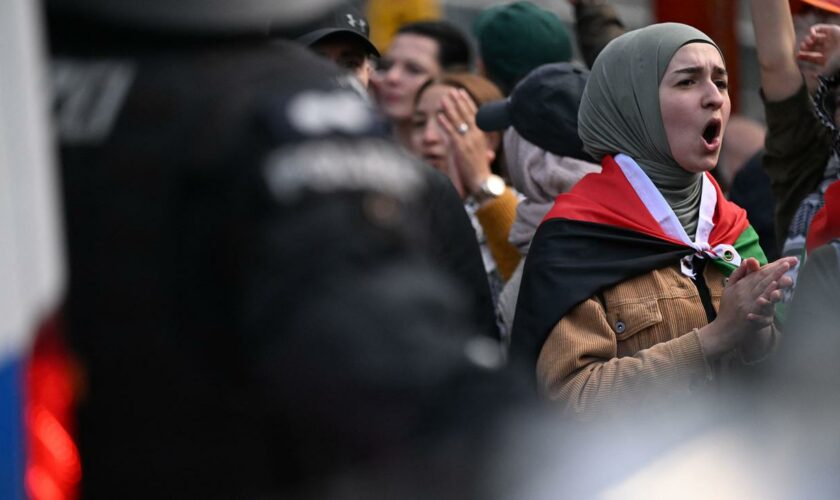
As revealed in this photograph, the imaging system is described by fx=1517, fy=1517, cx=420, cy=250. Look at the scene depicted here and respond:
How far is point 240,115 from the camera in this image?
1.83m

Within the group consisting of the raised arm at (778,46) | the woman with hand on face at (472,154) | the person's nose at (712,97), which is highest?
the person's nose at (712,97)

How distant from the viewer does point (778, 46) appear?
183 inches

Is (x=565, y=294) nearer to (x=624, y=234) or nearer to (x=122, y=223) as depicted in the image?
(x=624, y=234)

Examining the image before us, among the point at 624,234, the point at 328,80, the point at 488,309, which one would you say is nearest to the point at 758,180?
the point at 624,234

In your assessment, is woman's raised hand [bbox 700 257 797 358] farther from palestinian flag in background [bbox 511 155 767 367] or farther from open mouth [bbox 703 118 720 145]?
open mouth [bbox 703 118 720 145]

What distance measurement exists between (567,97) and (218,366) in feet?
10.1

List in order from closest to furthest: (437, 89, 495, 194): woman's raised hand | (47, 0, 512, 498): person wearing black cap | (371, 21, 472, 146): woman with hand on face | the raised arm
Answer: (47, 0, 512, 498): person wearing black cap < the raised arm < (437, 89, 495, 194): woman's raised hand < (371, 21, 472, 146): woman with hand on face

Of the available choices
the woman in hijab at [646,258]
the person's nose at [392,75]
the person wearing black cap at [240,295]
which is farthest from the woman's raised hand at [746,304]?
the person's nose at [392,75]

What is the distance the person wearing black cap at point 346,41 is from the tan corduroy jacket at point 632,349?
122 centimetres

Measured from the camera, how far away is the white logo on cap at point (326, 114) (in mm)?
1831

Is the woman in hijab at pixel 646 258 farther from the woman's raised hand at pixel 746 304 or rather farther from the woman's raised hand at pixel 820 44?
the woman's raised hand at pixel 820 44

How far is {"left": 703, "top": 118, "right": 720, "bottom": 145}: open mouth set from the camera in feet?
13.5

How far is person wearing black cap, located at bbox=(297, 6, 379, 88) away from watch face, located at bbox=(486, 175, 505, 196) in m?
0.63

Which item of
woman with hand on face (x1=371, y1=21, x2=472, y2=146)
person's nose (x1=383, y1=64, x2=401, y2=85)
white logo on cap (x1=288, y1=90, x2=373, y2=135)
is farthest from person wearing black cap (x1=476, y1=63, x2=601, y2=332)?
white logo on cap (x1=288, y1=90, x2=373, y2=135)
